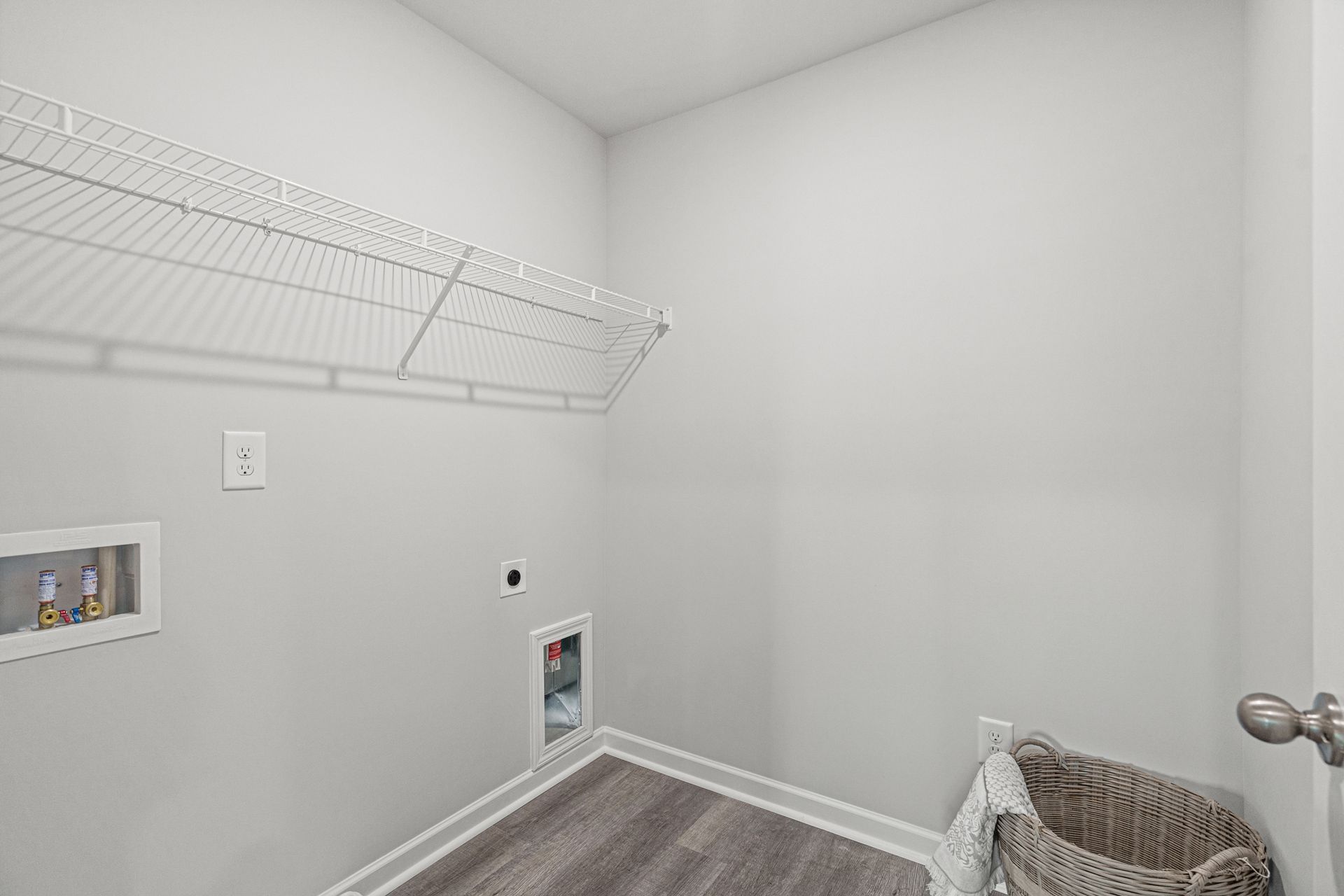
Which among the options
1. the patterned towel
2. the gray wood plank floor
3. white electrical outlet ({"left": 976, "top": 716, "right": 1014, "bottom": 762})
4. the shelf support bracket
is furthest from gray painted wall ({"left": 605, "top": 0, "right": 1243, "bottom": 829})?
the shelf support bracket

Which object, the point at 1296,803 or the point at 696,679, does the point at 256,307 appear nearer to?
the point at 696,679

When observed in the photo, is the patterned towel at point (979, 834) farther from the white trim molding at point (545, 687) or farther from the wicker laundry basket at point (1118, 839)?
the white trim molding at point (545, 687)

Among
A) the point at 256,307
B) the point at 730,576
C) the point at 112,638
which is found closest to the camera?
the point at 112,638

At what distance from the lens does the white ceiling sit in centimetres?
175

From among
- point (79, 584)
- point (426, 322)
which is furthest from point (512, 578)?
point (79, 584)

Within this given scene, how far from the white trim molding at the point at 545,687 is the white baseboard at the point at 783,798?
0.17 metres

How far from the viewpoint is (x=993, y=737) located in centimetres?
171

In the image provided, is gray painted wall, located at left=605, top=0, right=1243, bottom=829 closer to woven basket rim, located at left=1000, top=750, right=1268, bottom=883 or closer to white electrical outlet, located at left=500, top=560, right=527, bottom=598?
woven basket rim, located at left=1000, top=750, right=1268, bottom=883

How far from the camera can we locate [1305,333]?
98cm

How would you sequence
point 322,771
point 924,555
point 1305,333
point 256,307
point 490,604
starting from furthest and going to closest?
point 490,604
point 924,555
point 322,771
point 256,307
point 1305,333

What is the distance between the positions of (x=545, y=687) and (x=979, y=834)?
1366 millimetres

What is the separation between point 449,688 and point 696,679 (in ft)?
2.77

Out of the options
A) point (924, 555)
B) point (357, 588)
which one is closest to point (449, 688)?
point (357, 588)

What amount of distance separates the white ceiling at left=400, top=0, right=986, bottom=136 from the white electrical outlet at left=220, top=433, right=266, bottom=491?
125 cm
